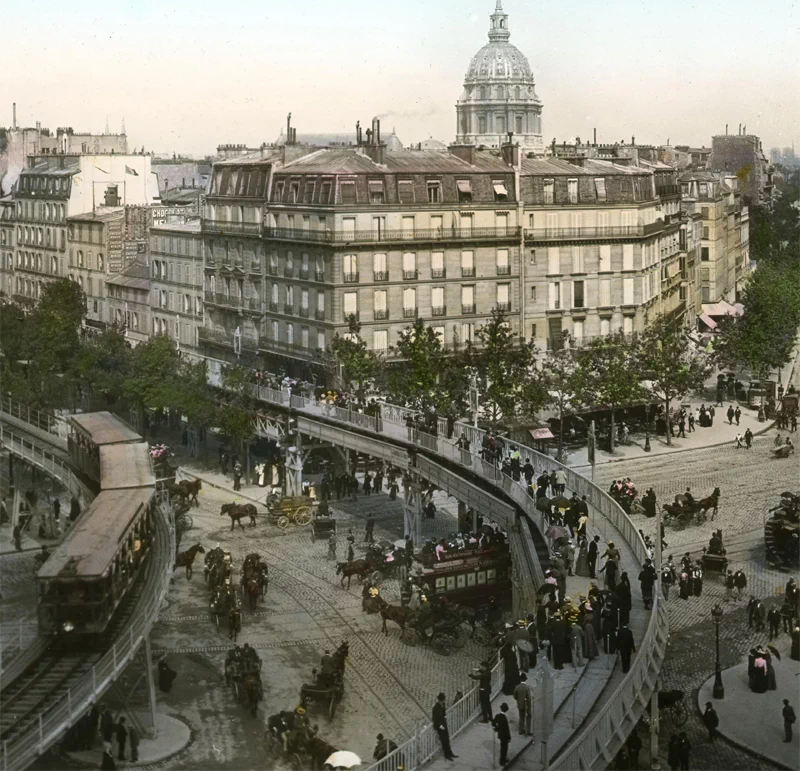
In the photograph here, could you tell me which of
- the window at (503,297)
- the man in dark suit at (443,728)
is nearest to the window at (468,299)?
the window at (503,297)

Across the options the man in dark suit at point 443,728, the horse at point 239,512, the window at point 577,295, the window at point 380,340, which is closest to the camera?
the man in dark suit at point 443,728

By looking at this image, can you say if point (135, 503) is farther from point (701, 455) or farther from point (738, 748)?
point (701, 455)

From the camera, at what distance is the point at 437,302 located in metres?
66.8

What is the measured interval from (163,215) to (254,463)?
28.2 meters

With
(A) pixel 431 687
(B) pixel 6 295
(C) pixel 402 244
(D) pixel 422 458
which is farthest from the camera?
(B) pixel 6 295

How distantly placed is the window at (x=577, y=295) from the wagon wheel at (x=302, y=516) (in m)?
24.9

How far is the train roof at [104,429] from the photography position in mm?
46344

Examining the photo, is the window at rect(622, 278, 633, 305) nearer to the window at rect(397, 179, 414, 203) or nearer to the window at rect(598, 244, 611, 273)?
the window at rect(598, 244, 611, 273)

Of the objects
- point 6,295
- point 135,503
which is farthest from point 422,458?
point 6,295

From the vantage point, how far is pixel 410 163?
67.9 metres

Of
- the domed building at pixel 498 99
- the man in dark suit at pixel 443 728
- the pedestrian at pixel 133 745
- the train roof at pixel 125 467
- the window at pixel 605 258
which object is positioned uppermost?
the domed building at pixel 498 99

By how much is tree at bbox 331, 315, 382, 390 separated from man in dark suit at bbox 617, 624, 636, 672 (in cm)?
3385

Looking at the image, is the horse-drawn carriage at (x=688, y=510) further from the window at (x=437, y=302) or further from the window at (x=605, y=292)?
the window at (x=605, y=292)

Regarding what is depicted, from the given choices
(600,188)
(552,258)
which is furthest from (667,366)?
(600,188)
